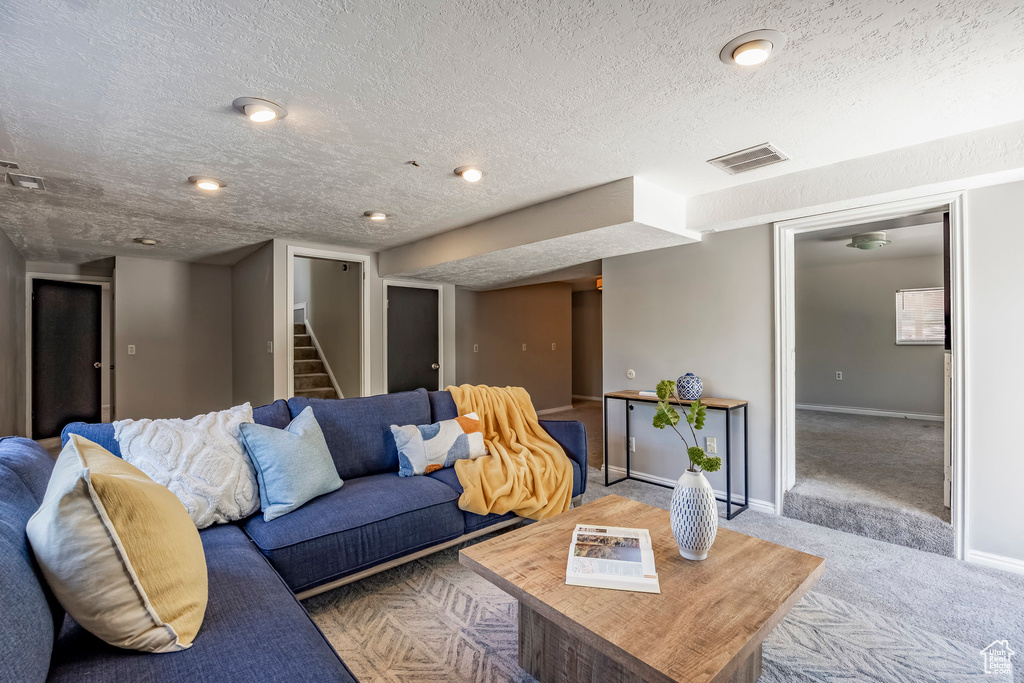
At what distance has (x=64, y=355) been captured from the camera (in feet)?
19.5

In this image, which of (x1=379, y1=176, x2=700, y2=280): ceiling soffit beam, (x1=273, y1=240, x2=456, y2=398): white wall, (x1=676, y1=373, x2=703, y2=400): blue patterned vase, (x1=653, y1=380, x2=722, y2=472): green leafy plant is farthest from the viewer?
(x1=273, y1=240, x2=456, y2=398): white wall

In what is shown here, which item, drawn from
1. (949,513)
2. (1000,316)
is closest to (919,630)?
(949,513)

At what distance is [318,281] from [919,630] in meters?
6.92

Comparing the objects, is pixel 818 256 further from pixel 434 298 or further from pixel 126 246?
pixel 126 246

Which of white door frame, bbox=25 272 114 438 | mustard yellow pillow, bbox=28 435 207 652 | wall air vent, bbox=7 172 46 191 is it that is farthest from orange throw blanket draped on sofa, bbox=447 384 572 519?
white door frame, bbox=25 272 114 438

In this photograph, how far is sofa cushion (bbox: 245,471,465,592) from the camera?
77.4 inches

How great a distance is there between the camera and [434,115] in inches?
85.3

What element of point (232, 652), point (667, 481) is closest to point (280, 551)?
point (232, 652)

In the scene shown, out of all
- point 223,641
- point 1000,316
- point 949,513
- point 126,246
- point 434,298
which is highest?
point 126,246

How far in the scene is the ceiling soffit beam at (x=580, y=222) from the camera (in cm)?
306

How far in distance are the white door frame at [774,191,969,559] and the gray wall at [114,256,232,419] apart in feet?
20.8

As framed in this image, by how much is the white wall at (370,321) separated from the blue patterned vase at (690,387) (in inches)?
130

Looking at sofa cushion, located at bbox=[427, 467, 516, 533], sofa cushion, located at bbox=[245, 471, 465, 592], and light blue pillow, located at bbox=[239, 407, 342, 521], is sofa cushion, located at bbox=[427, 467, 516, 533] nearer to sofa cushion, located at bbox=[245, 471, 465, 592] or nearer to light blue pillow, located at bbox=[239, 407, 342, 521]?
sofa cushion, located at bbox=[245, 471, 465, 592]

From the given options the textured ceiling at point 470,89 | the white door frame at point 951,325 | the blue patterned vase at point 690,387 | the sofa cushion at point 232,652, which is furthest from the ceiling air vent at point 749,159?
the sofa cushion at point 232,652
